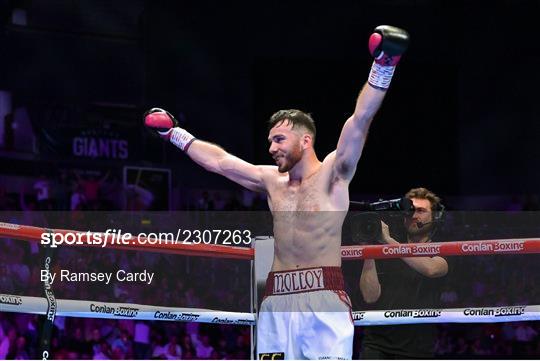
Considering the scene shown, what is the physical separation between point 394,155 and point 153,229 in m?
7.61

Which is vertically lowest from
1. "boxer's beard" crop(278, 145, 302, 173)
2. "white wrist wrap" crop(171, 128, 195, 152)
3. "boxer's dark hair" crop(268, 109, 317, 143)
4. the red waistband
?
the red waistband

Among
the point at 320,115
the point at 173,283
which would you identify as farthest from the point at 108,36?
the point at 173,283

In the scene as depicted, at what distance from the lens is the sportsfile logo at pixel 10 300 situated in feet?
13.5

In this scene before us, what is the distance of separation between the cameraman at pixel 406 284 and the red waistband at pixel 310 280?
0.72m

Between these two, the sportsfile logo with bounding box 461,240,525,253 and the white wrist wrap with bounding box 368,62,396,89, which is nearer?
the white wrist wrap with bounding box 368,62,396,89

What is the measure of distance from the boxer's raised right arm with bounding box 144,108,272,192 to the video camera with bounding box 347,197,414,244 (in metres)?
0.49

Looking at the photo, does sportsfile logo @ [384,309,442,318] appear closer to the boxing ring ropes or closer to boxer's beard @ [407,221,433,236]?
the boxing ring ropes

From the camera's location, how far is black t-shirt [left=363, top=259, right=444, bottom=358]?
431 cm

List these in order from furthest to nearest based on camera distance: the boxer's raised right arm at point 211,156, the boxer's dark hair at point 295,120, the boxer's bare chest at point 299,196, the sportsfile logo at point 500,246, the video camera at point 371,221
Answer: the sportsfile logo at point 500,246
the video camera at point 371,221
the boxer's raised right arm at point 211,156
the boxer's dark hair at point 295,120
the boxer's bare chest at point 299,196

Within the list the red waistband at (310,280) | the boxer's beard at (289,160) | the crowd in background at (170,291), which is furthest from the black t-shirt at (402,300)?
the boxer's beard at (289,160)

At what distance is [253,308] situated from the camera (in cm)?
426

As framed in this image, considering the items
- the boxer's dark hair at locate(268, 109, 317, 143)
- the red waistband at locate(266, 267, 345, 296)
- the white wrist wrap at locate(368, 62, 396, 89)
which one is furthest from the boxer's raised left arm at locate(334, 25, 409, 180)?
the red waistband at locate(266, 267, 345, 296)

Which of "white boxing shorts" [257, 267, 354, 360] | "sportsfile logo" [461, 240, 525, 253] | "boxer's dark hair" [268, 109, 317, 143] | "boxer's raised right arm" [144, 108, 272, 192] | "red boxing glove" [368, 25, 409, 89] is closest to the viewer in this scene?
"red boxing glove" [368, 25, 409, 89]

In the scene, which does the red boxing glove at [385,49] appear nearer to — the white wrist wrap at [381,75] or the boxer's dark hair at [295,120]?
the white wrist wrap at [381,75]
